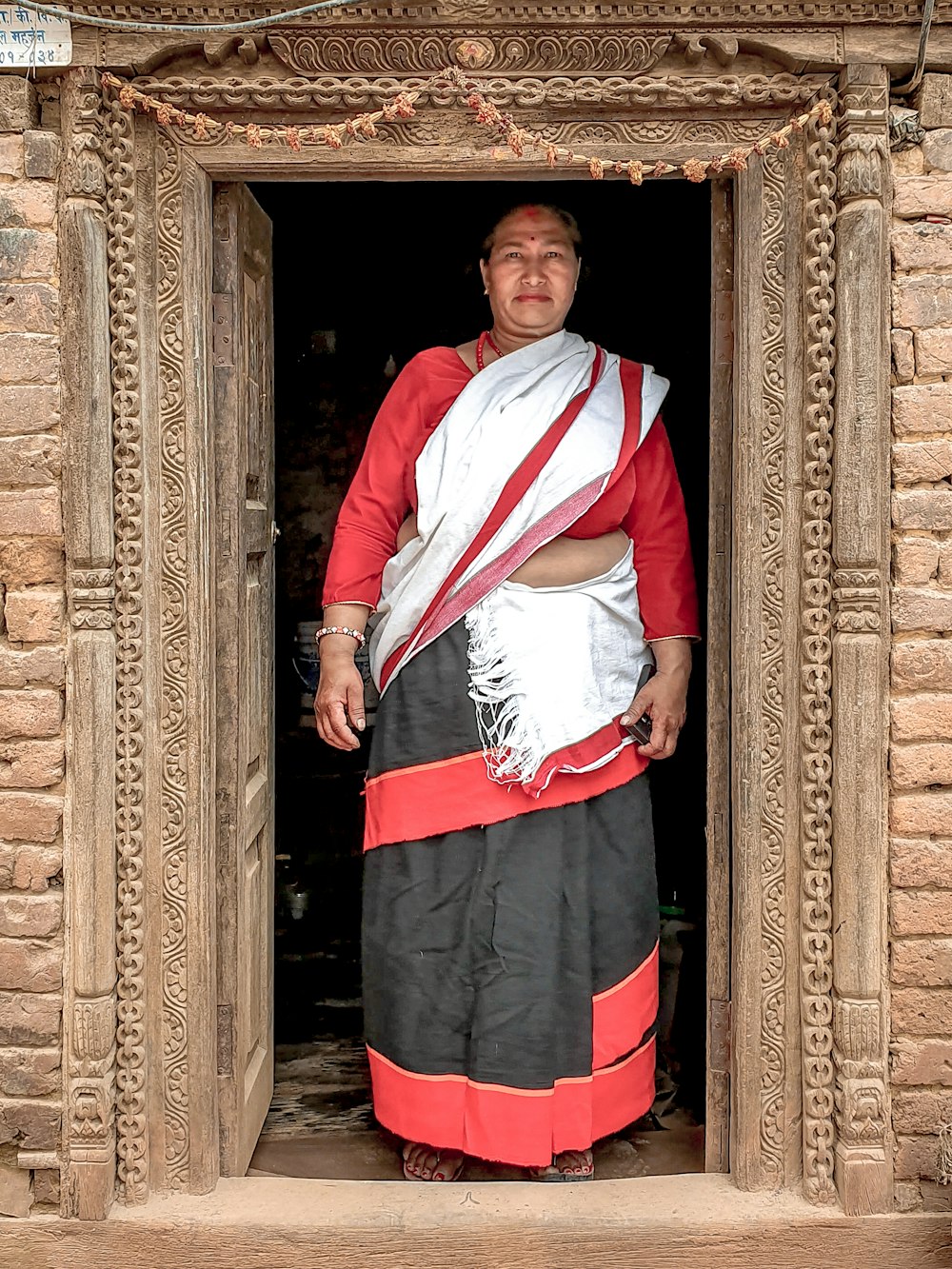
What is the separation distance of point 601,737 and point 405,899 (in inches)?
27.1

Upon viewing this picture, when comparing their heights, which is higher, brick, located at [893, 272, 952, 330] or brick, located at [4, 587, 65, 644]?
brick, located at [893, 272, 952, 330]

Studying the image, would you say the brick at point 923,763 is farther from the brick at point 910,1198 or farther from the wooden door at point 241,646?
the wooden door at point 241,646

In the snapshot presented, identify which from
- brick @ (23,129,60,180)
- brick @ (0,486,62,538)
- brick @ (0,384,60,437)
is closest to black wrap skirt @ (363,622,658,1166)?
brick @ (0,486,62,538)

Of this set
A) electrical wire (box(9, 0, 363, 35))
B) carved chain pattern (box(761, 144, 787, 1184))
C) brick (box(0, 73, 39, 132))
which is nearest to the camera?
electrical wire (box(9, 0, 363, 35))

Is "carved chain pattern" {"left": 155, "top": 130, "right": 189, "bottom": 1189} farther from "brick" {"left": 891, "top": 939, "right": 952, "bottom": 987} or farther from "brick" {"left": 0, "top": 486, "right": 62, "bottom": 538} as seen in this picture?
"brick" {"left": 891, "top": 939, "right": 952, "bottom": 987}

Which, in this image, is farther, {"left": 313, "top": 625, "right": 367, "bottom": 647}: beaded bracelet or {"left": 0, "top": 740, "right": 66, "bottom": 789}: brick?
{"left": 313, "top": 625, "right": 367, "bottom": 647}: beaded bracelet

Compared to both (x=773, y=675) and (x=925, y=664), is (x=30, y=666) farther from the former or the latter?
(x=925, y=664)

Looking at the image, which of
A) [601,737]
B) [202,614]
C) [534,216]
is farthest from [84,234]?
[601,737]

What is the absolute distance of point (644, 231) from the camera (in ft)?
14.6

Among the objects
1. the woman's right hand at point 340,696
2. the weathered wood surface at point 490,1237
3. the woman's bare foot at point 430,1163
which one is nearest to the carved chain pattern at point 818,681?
A: the weathered wood surface at point 490,1237

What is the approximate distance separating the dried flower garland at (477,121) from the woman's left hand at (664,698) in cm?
124

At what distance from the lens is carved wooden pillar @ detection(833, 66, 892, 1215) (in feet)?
9.52

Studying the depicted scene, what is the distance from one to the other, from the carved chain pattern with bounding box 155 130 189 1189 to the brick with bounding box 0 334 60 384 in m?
0.25

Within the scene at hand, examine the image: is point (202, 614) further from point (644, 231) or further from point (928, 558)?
point (644, 231)
